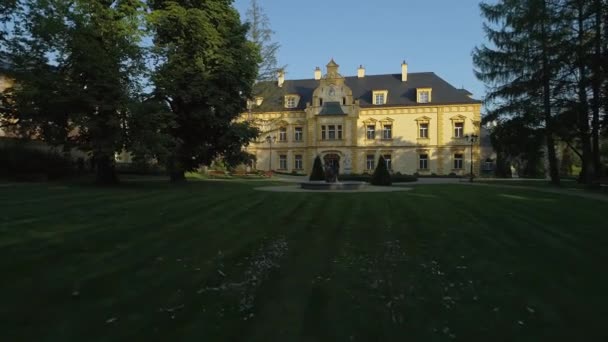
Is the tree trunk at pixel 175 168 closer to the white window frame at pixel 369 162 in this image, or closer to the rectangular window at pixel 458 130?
the white window frame at pixel 369 162

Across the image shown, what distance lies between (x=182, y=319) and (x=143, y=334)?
1.38ft

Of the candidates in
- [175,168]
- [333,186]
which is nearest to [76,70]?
[175,168]

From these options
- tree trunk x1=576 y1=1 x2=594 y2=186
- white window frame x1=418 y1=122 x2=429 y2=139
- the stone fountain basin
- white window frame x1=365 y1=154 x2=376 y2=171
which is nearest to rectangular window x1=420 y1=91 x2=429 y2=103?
white window frame x1=418 y1=122 x2=429 y2=139

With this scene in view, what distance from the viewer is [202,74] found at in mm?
20922

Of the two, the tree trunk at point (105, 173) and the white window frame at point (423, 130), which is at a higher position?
the white window frame at point (423, 130)

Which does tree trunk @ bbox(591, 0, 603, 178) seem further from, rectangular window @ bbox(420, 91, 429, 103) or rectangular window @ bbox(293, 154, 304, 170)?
rectangular window @ bbox(293, 154, 304, 170)

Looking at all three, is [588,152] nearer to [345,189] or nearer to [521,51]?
[521,51]

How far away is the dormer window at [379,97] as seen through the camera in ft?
157

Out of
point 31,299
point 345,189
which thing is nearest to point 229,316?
point 31,299

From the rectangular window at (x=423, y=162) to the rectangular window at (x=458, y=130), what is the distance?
3.95 metres

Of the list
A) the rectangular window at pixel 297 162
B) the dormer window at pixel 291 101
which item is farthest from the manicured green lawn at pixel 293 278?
the dormer window at pixel 291 101

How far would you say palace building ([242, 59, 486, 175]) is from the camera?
45531 millimetres

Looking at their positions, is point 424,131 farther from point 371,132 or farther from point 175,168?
point 175,168

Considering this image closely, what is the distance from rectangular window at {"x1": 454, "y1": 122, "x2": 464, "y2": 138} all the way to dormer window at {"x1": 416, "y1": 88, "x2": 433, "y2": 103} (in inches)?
162
